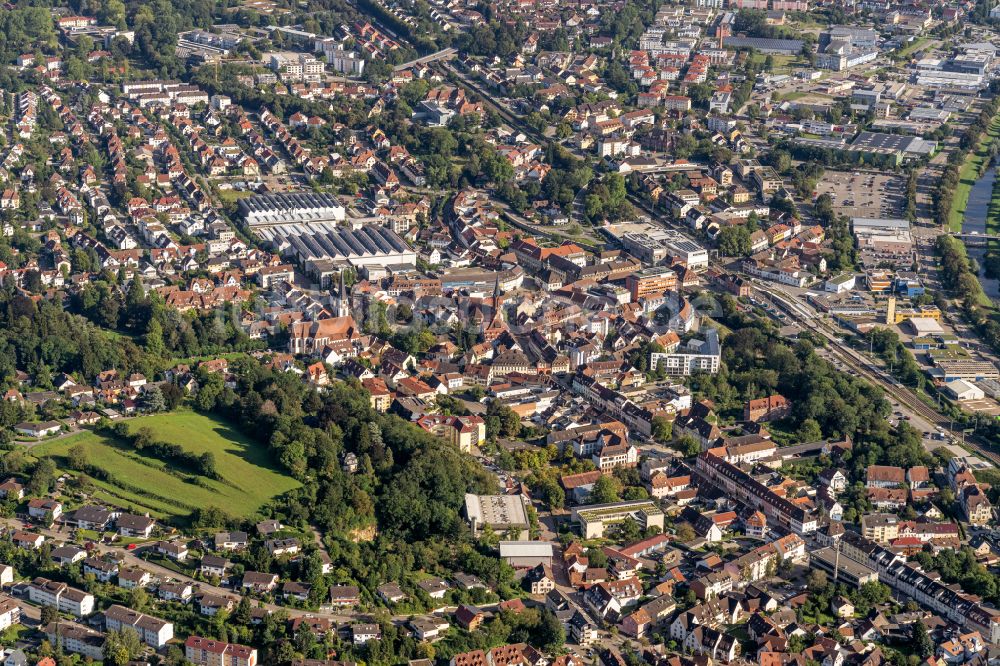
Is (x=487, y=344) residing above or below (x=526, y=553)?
above

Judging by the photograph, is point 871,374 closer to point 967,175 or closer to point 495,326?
point 495,326

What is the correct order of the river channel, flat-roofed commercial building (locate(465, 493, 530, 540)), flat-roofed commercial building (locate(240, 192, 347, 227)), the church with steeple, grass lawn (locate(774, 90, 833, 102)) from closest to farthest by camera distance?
flat-roofed commercial building (locate(465, 493, 530, 540)) < the church with steeple < the river channel < flat-roofed commercial building (locate(240, 192, 347, 227)) < grass lawn (locate(774, 90, 833, 102))

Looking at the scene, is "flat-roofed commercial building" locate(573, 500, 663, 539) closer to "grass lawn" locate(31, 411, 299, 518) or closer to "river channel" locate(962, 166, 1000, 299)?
"grass lawn" locate(31, 411, 299, 518)

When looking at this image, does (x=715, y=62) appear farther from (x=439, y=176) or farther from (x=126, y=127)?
(x=126, y=127)

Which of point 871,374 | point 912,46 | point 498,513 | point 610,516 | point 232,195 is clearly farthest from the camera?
point 912,46

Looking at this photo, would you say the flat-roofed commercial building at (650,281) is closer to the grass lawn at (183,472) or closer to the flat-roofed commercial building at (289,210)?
the flat-roofed commercial building at (289,210)

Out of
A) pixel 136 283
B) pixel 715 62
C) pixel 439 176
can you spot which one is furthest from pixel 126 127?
pixel 715 62

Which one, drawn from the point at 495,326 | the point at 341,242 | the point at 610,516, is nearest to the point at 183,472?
the point at 610,516

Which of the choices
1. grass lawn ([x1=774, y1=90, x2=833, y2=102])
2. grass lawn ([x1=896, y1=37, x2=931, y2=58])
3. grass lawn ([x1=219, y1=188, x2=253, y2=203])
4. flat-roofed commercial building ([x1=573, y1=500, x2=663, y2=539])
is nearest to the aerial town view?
flat-roofed commercial building ([x1=573, y1=500, x2=663, y2=539])
